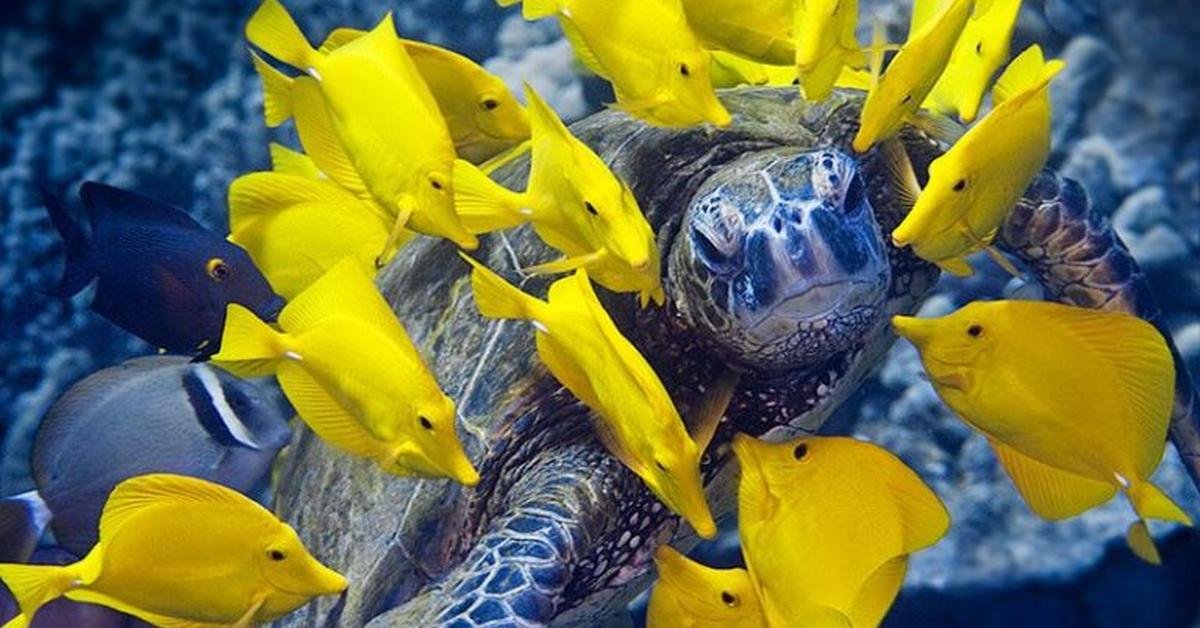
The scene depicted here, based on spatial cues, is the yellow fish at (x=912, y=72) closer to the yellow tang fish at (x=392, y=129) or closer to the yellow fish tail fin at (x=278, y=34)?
the yellow tang fish at (x=392, y=129)

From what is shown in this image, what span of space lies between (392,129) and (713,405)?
2.40 ft

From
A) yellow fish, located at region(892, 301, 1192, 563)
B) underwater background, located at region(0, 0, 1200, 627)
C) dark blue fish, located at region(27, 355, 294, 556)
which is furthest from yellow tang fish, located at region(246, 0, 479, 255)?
underwater background, located at region(0, 0, 1200, 627)

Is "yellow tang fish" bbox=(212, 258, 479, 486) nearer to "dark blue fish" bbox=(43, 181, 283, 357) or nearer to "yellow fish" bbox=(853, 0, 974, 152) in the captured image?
"dark blue fish" bbox=(43, 181, 283, 357)

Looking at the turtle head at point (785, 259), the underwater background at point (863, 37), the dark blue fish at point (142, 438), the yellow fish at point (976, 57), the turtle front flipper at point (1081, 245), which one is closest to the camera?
the turtle head at point (785, 259)

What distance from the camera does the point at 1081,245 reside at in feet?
6.85

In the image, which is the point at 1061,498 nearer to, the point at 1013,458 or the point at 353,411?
the point at 1013,458

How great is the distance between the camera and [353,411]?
3.88ft

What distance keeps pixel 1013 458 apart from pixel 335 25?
2720 mm

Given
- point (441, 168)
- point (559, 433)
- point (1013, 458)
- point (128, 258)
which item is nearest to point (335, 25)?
point (128, 258)

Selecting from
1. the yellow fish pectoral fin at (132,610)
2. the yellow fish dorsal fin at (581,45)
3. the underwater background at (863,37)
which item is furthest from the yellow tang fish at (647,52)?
the underwater background at (863,37)

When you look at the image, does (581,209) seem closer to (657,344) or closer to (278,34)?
(278,34)

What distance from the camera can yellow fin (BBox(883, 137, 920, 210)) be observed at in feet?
5.40

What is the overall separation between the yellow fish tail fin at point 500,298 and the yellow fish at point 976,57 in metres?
0.82

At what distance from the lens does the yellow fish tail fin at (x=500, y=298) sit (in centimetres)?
118
